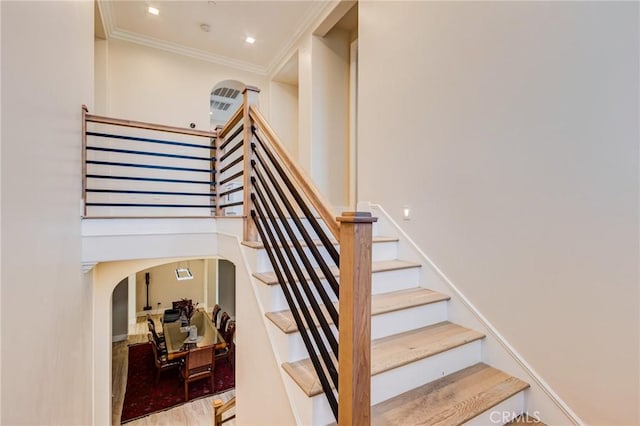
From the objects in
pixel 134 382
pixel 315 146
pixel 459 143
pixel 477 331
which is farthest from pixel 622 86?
pixel 134 382

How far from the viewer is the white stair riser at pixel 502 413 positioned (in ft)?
4.82

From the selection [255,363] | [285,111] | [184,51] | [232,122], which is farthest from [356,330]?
[184,51]

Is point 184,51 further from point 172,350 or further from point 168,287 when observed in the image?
point 168,287

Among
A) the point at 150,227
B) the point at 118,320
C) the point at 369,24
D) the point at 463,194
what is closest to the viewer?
the point at 463,194

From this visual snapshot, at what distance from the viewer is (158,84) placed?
4.64 m

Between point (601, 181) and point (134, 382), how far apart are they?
768cm

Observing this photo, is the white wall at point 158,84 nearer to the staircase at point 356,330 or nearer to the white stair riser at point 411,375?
the staircase at point 356,330

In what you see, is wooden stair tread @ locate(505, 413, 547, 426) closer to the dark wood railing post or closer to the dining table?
the dark wood railing post

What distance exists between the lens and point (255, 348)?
1.90 m

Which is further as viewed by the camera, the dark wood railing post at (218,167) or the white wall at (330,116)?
the white wall at (330,116)

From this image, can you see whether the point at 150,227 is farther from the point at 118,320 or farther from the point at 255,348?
the point at 118,320

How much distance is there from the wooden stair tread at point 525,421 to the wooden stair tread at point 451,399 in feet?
A: 0.47

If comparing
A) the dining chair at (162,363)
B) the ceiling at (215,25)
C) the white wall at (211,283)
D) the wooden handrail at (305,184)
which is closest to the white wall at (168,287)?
the white wall at (211,283)

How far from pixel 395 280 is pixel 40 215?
2072 mm
